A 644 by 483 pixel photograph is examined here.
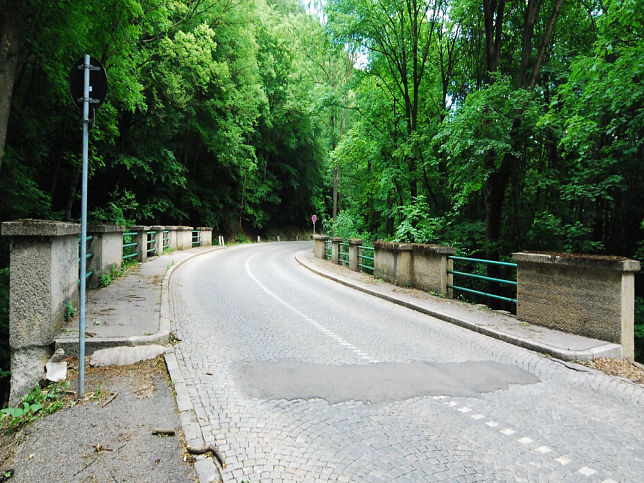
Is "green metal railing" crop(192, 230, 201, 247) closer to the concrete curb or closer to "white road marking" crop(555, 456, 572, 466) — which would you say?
the concrete curb

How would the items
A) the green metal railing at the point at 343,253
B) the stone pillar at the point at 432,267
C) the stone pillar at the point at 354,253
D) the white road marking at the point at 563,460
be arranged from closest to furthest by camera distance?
the white road marking at the point at 563,460 < the stone pillar at the point at 432,267 < the stone pillar at the point at 354,253 < the green metal railing at the point at 343,253

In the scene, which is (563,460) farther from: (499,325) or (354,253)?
(354,253)

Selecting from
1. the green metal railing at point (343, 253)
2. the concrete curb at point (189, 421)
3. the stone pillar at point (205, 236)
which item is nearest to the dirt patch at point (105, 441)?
the concrete curb at point (189, 421)

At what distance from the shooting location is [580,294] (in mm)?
6910

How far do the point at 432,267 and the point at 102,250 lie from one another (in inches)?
350

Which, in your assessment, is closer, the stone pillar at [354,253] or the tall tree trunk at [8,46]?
the tall tree trunk at [8,46]

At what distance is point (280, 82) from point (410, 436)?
41.6 m

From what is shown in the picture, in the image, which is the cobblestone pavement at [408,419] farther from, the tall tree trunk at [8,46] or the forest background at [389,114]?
the forest background at [389,114]

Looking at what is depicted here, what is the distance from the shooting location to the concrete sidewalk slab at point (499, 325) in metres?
6.14

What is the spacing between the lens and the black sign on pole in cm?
436

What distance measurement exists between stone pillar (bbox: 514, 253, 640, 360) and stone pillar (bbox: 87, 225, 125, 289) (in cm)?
965

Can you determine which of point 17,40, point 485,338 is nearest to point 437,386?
point 485,338

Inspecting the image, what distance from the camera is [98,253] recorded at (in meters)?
10.3

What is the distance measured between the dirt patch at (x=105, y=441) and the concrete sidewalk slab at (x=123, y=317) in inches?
41.7
